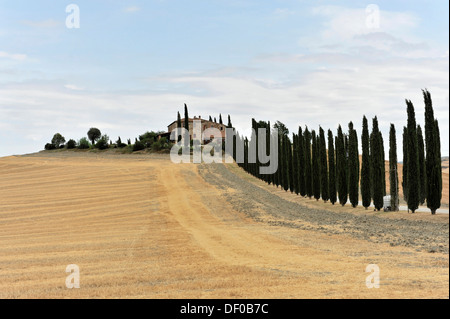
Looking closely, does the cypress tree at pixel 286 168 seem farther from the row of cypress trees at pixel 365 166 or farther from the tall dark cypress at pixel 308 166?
the tall dark cypress at pixel 308 166

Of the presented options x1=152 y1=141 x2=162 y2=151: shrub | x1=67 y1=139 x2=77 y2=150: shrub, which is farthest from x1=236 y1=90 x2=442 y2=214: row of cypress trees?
x1=67 y1=139 x2=77 y2=150: shrub

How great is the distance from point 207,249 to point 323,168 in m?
22.0

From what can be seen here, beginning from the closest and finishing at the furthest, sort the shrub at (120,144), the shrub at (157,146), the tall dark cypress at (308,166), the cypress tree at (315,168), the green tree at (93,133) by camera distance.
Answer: the cypress tree at (315,168), the tall dark cypress at (308,166), the shrub at (157,146), the shrub at (120,144), the green tree at (93,133)

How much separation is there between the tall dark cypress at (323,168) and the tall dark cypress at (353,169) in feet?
10.2

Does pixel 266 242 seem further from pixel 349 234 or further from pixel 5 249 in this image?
pixel 5 249

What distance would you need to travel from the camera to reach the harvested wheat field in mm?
9680

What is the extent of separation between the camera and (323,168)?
3494cm

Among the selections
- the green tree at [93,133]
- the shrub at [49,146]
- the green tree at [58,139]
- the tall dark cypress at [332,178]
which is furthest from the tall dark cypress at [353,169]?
the green tree at [93,133]

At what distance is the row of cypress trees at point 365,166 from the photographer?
25938 mm

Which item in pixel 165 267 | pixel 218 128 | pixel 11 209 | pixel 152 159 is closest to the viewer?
pixel 165 267

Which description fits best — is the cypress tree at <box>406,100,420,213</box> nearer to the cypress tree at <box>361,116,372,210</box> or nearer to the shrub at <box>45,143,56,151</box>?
the cypress tree at <box>361,116,372,210</box>
